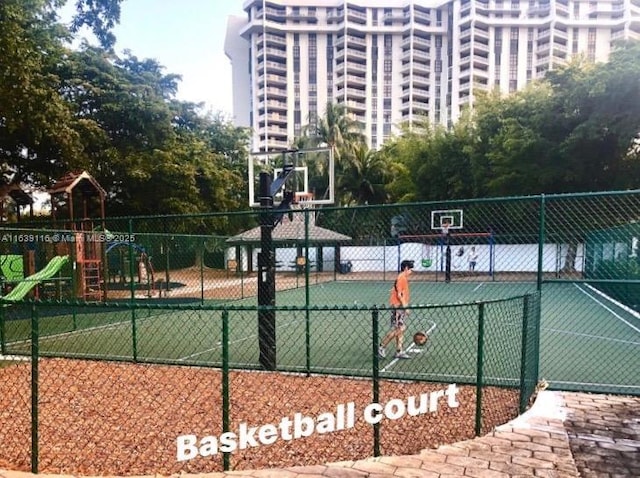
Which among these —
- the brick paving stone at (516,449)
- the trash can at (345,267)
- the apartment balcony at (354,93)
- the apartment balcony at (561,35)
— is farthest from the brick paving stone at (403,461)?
the apartment balcony at (561,35)

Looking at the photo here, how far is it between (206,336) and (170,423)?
18.5ft

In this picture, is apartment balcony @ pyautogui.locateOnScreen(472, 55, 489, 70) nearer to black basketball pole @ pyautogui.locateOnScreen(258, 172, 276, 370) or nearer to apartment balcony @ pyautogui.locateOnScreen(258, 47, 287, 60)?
apartment balcony @ pyautogui.locateOnScreen(258, 47, 287, 60)

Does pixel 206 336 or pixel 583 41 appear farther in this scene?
pixel 583 41

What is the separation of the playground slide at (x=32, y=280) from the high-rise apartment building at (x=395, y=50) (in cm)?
6951

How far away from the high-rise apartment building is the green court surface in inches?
2760

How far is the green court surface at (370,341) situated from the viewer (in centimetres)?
606

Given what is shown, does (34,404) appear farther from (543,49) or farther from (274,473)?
(543,49)

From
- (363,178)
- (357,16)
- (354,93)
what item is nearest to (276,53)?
(354,93)

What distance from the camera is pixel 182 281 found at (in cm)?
1748

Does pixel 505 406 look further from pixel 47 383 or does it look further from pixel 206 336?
pixel 206 336

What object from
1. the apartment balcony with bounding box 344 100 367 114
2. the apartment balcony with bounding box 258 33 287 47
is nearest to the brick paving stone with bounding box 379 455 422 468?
the apartment balcony with bounding box 344 100 367 114

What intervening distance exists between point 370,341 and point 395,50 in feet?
272

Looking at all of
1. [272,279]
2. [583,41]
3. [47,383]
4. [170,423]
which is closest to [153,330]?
[47,383]

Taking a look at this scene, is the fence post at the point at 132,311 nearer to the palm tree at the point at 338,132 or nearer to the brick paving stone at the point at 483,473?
the brick paving stone at the point at 483,473
